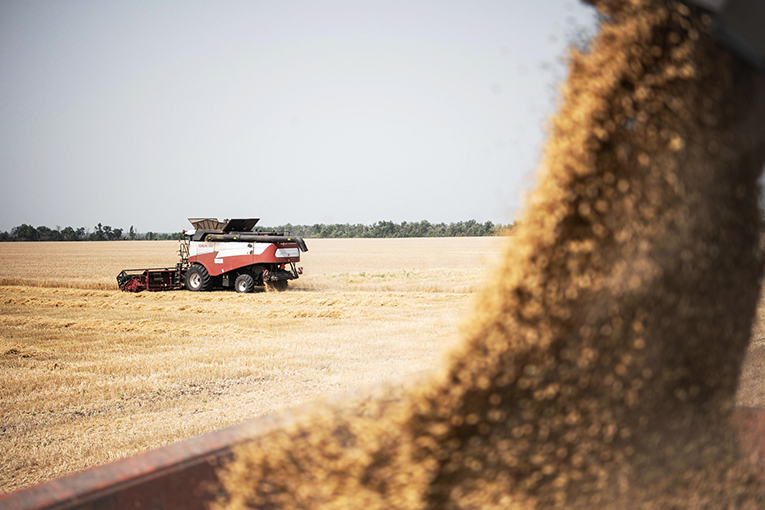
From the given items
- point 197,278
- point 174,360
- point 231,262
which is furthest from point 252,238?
point 174,360

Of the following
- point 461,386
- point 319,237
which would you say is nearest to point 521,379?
point 461,386

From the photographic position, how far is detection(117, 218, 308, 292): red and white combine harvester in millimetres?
13953

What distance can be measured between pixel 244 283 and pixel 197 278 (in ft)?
4.77

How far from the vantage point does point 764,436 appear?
2.34 metres

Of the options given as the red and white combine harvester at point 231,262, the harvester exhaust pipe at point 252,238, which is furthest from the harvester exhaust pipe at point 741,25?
the red and white combine harvester at point 231,262

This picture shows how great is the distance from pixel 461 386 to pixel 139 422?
4.10 meters

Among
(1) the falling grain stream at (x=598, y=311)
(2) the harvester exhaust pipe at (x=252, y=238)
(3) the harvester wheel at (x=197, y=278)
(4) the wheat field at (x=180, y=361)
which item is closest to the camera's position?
(1) the falling grain stream at (x=598, y=311)

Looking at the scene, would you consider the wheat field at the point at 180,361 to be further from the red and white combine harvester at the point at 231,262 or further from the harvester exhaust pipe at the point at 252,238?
the harvester exhaust pipe at the point at 252,238

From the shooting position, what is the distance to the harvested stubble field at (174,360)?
4.55 m

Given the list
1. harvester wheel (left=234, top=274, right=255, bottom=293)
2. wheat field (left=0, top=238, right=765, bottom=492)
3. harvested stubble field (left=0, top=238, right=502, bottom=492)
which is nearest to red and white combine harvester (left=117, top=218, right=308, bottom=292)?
harvester wheel (left=234, top=274, right=255, bottom=293)

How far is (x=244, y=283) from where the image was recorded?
14109mm

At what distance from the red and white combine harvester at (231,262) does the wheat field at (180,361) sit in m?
1.40

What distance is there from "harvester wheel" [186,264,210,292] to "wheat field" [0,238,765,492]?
5.37 ft

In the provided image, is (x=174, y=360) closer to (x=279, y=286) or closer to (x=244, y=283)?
(x=244, y=283)
